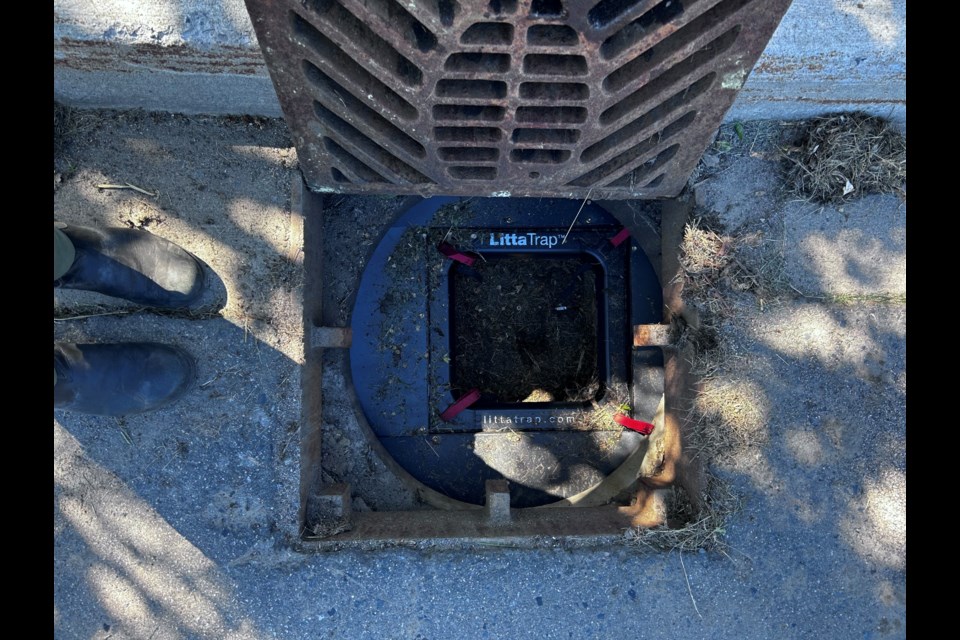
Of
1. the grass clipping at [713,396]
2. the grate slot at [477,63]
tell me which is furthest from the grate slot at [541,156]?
the grass clipping at [713,396]

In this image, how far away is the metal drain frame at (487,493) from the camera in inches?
108

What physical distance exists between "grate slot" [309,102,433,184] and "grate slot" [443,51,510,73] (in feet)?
1.93

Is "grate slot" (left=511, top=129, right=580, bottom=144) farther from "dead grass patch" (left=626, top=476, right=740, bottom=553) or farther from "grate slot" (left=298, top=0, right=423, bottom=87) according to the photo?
"dead grass patch" (left=626, top=476, right=740, bottom=553)

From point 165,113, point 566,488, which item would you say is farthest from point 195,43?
point 566,488

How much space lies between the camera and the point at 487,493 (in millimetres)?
2918

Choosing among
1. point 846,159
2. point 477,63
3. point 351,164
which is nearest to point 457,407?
point 351,164

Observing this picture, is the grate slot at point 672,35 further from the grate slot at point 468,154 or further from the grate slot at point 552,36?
the grate slot at point 468,154

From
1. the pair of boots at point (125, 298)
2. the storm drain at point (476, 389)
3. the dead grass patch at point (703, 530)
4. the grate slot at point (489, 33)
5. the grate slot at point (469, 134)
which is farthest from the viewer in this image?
the storm drain at point (476, 389)

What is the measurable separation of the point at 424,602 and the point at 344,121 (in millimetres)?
2261

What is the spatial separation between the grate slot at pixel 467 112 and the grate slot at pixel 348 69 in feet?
0.32

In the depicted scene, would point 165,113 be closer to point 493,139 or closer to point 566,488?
point 493,139

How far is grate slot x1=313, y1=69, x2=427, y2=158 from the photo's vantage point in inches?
81.1

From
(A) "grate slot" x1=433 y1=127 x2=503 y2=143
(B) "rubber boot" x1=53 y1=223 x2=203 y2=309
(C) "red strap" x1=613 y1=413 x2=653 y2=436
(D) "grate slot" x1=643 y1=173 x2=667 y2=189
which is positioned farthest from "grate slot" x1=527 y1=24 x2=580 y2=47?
(C) "red strap" x1=613 y1=413 x2=653 y2=436
